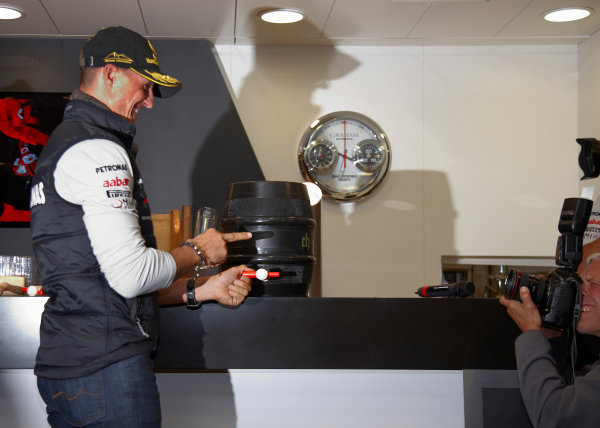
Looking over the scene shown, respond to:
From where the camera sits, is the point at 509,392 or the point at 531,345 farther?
the point at 509,392

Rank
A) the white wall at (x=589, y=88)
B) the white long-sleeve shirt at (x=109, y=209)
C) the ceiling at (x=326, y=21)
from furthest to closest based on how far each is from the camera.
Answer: the white wall at (x=589, y=88)
the ceiling at (x=326, y=21)
the white long-sleeve shirt at (x=109, y=209)

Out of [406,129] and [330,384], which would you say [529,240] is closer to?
[406,129]

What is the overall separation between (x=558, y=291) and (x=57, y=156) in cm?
93

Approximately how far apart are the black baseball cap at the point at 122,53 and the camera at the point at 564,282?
30.8 inches

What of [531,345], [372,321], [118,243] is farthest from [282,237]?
[531,345]

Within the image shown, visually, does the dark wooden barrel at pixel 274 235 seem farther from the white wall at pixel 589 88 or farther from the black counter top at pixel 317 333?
the white wall at pixel 589 88

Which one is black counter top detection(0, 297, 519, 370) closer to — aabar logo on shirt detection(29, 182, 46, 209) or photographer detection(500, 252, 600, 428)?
photographer detection(500, 252, 600, 428)

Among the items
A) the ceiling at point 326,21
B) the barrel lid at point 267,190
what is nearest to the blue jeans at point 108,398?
the barrel lid at point 267,190

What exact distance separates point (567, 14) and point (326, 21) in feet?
3.62

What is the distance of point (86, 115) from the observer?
1194 millimetres

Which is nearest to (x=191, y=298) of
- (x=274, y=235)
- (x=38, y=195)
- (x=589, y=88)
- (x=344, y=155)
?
(x=274, y=235)

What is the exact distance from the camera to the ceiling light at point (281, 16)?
9.97 feet

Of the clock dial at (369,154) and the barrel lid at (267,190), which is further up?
the clock dial at (369,154)

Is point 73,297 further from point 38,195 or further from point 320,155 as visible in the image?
point 320,155
